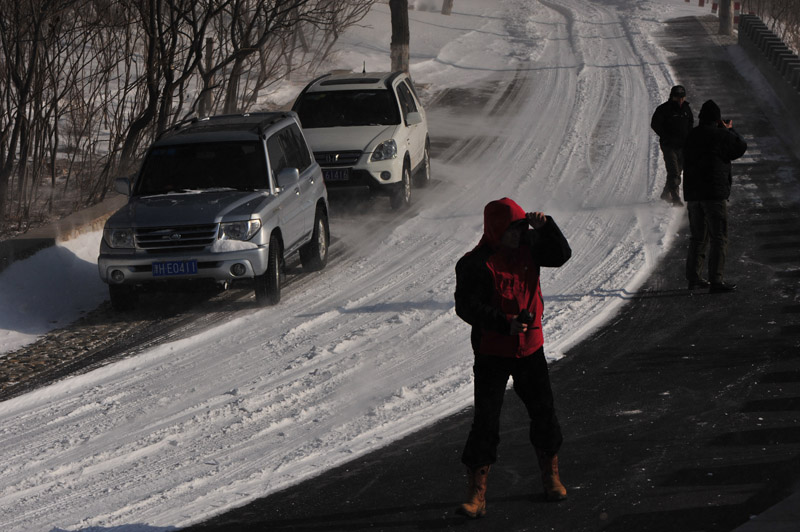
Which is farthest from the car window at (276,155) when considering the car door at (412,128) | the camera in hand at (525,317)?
the camera in hand at (525,317)

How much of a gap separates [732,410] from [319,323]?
14.0 feet

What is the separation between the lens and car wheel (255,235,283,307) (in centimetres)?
1102

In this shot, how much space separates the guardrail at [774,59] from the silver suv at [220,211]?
481 inches

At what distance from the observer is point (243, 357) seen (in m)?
9.45

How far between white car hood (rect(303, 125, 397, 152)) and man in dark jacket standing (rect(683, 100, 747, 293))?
5506 mm

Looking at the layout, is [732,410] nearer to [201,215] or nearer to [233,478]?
[233,478]

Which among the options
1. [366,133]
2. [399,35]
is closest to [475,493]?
[366,133]

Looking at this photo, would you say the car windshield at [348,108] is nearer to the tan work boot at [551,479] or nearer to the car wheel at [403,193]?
the car wheel at [403,193]

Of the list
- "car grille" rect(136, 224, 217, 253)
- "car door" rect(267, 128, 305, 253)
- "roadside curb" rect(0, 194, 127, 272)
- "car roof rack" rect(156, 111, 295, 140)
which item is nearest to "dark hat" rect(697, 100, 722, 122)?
"car door" rect(267, 128, 305, 253)

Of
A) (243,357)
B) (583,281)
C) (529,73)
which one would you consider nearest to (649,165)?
(583,281)

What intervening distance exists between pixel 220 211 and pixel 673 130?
6.73 meters

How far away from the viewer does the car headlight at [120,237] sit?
10.8m

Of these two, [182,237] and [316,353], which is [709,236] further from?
[182,237]

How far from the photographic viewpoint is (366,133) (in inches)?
611
